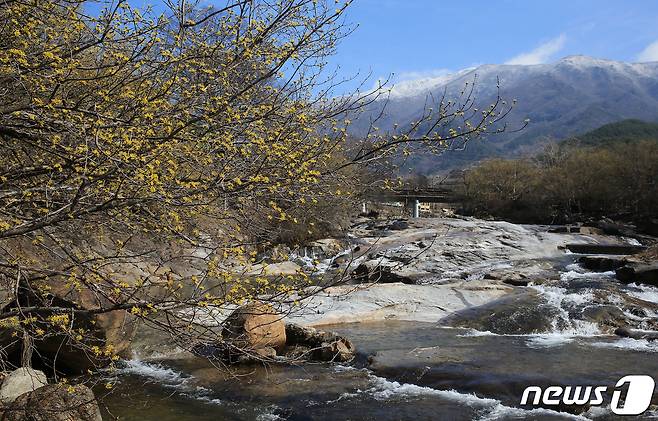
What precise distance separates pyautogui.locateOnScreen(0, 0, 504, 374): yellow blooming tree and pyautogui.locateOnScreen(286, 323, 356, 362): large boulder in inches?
325

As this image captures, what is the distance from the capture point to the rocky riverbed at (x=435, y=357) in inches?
420

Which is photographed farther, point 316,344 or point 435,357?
point 316,344

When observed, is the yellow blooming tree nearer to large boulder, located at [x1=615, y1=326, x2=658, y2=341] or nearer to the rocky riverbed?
the rocky riverbed

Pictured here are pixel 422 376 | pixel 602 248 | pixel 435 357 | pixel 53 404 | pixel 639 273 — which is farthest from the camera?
pixel 602 248

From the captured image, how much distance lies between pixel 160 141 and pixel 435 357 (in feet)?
35.5

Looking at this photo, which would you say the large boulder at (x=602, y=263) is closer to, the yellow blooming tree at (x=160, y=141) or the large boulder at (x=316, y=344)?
the large boulder at (x=316, y=344)

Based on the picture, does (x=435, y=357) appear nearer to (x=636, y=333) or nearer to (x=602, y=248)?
(x=636, y=333)

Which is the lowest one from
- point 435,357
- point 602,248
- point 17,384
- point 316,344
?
point 602,248

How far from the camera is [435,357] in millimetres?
14016

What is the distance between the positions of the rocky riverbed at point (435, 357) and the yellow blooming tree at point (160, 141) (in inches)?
38.1

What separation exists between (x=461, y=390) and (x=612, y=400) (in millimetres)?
2806

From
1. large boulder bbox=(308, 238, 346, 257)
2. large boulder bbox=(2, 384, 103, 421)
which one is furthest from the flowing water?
large boulder bbox=(308, 238, 346, 257)

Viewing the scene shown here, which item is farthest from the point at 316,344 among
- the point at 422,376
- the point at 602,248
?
the point at 602,248

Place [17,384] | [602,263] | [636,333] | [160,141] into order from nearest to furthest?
[160,141] < [17,384] < [636,333] < [602,263]
